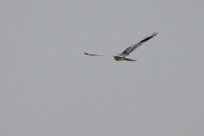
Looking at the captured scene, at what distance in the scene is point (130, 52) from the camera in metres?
28.8

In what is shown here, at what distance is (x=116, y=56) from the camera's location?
27.9 metres

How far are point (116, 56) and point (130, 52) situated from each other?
4.04ft
